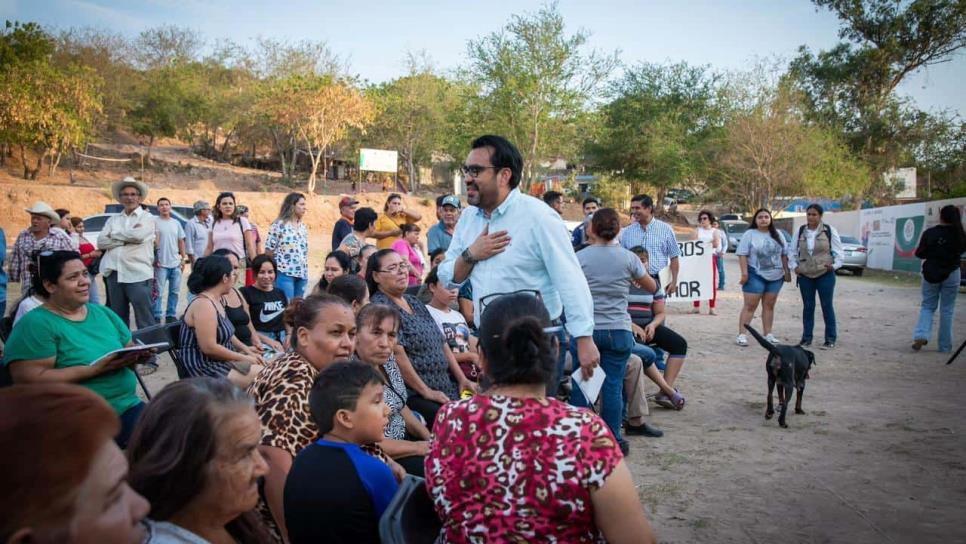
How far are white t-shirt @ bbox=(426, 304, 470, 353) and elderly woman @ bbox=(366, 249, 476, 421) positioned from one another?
0.96 feet

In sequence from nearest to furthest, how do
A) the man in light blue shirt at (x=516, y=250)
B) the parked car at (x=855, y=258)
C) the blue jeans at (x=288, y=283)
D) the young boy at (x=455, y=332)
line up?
the man in light blue shirt at (x=516, y=250) < the young boy at (x=455, y=332) < the blue jeans at (x=288, y=283) < the parked car at (x=855, y=258)

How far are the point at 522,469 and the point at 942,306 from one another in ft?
29.6

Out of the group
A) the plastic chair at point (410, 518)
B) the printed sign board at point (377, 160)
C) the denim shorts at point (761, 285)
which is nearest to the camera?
the plastic chair at point (410, 518)

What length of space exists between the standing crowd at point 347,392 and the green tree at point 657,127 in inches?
1437

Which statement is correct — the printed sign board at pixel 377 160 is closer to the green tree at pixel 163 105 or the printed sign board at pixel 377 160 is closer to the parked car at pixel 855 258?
the green tree at pixel 163 105

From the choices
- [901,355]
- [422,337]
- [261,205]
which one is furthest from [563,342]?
[261,205]

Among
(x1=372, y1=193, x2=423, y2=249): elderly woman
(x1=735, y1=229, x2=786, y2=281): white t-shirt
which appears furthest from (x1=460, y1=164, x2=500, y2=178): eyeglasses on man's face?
(x1=735, y1=229, x2=786, y2=281): white t-shirt

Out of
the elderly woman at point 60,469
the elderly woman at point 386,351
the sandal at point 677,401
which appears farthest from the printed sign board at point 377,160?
the elderly woman at point 60,469

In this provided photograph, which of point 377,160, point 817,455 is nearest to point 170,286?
point 817,455

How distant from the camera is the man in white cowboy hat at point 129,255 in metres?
7.75

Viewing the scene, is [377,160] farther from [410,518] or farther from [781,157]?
[410,518]

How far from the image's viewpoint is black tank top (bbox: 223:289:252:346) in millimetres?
5637

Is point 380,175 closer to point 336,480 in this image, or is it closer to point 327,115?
point 327,115

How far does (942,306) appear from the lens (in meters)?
8.75
